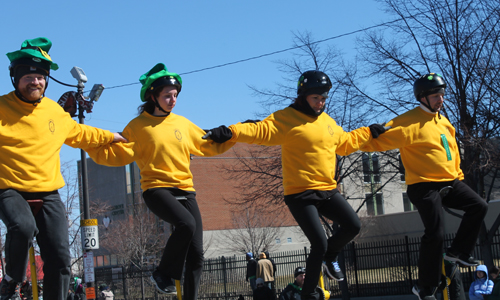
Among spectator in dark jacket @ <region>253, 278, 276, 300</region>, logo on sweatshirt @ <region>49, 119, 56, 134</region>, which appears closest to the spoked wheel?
logo on sweatshirt @ <region>49, 119, 56, 134</region>

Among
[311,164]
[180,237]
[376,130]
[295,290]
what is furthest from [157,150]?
[295,290]

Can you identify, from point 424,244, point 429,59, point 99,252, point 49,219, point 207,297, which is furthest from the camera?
point 99,252

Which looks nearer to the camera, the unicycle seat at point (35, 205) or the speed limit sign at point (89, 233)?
the unicycle seat at point (35, 205)

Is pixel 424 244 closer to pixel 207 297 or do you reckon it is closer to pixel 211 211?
pixel 207 297

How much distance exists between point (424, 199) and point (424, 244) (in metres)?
0.52

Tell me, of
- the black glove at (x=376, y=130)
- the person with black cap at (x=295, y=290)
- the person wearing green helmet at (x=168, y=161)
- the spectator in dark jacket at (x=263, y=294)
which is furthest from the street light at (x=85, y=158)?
the black glove at (x=376, y=130)

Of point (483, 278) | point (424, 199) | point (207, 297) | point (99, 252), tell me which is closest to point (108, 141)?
point (424, 199)

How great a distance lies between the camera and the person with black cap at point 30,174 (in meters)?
4.72

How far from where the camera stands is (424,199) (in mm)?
6312

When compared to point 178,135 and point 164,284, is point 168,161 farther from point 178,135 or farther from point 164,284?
point 164,284

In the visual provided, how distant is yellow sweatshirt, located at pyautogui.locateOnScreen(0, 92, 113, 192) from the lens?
4.91 meters

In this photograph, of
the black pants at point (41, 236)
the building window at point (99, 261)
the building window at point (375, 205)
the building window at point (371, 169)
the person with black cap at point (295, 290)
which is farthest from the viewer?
the building window at point (99, 261)

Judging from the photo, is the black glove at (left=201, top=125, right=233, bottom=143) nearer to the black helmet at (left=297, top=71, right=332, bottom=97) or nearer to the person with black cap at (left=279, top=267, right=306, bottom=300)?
the black helmet at (left=297, top=71, right=332, bottom=97)

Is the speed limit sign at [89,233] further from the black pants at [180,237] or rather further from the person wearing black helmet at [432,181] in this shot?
the person wearing black helmet at [432,181]
